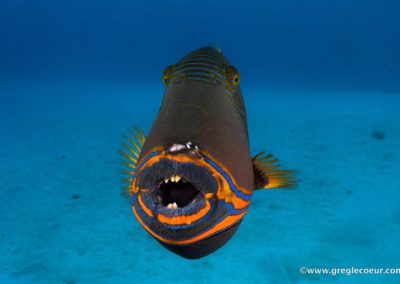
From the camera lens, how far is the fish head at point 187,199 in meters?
1.24

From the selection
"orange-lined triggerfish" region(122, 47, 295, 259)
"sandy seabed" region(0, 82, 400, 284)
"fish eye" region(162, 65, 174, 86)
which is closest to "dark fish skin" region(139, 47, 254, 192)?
"orange-lined triggerfish" region(122, 47, 295, 259)

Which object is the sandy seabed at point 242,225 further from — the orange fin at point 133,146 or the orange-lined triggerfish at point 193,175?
the orange-lined triggerfish at point 193,175

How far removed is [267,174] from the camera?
1907 millimetres

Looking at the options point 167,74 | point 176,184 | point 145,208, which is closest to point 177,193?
point 176,184

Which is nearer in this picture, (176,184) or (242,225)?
(176,184)

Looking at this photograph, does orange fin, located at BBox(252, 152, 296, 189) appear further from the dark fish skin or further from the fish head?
the fish head

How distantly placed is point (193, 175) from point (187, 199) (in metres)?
0.20

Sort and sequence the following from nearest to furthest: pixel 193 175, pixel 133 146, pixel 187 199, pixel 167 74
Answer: pixel 193 175, pixel 187 199, pixel 167 74, pixel 133 146

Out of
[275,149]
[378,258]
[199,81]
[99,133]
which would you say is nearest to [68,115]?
[99,133]

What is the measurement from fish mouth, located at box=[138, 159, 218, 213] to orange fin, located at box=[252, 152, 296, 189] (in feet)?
1.82

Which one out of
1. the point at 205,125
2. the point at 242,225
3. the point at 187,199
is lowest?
the point at 187,199

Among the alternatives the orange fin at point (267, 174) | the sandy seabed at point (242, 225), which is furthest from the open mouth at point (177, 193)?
the sandy seabed at point (242, 225)

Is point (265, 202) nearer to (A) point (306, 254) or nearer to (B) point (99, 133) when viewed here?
(A) point (306, 254)

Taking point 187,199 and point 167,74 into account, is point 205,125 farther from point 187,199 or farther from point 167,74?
point 167,74
